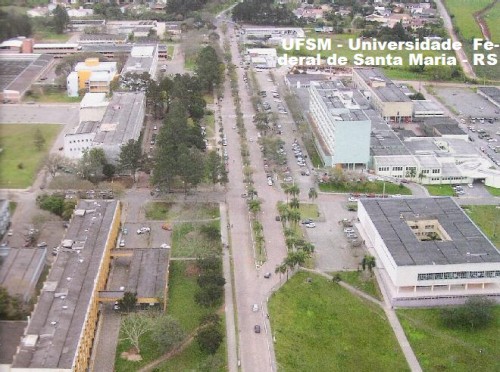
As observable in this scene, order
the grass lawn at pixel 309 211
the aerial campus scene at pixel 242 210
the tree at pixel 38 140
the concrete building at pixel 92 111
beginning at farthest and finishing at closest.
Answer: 1. the concrete building at pixel 92 111
2. the tree at pixel 38 140
3. the grass lawn at pixel 309 211
4. the aerial campus scene at pixel 242 210

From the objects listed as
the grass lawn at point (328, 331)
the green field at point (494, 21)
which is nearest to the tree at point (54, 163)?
the grass lawn at point (328, 331)

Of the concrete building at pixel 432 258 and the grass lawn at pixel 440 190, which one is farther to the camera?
the grass lawn at pixel 440 190

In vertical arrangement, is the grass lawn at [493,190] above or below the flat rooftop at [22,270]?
below

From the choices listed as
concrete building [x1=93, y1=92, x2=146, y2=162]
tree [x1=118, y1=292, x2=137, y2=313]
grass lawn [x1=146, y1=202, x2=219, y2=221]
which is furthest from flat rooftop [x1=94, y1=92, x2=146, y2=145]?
tree [x1=118, y1=292, x2=137, y2=313]

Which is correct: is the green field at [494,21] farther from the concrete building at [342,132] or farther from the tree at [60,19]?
the tree at [60,19]

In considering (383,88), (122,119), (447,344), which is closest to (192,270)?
(447,344)

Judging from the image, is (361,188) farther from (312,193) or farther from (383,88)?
(383,88)
